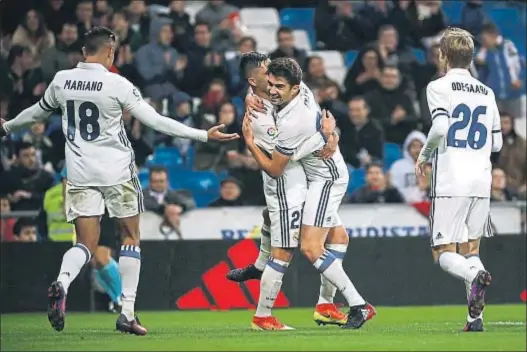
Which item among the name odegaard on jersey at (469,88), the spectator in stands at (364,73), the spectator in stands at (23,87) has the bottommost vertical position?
the spectator in stands at (23,87)

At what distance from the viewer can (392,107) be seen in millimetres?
18812

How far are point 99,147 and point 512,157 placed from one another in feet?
28.8

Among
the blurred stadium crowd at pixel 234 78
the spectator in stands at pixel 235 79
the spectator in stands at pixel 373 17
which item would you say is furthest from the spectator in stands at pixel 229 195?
the spectator in stands at pixel 373 17

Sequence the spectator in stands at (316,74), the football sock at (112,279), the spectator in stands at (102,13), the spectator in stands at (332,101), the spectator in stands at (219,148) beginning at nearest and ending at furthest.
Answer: the football sock at (112,279), the spectator in stands at (219,148), the spectator in stands at (332,101), the spectator in stands at (316,74), the spectator in stands at (102,13)

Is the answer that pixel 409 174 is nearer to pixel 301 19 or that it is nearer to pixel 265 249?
→ pixel 301 19

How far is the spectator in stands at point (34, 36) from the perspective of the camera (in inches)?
760

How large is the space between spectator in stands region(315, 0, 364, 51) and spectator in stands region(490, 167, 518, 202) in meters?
4.19

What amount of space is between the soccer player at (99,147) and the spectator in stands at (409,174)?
6.81 meters

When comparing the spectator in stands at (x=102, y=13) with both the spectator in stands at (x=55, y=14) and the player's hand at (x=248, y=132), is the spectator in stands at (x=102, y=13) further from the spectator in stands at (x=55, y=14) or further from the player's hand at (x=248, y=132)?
the player's hand at (x=248, y=132)

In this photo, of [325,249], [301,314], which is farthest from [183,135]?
[301,314]

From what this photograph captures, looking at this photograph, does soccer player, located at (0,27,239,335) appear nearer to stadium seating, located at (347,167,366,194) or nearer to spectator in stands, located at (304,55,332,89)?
stadium seating, located at (347,167,366,194)

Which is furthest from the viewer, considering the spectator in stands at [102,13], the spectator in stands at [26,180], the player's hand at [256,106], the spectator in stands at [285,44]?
the spectator in stands at [102,13]

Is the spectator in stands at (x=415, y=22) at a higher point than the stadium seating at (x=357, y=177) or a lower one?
higher

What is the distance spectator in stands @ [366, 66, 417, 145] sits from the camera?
18.5 meters
